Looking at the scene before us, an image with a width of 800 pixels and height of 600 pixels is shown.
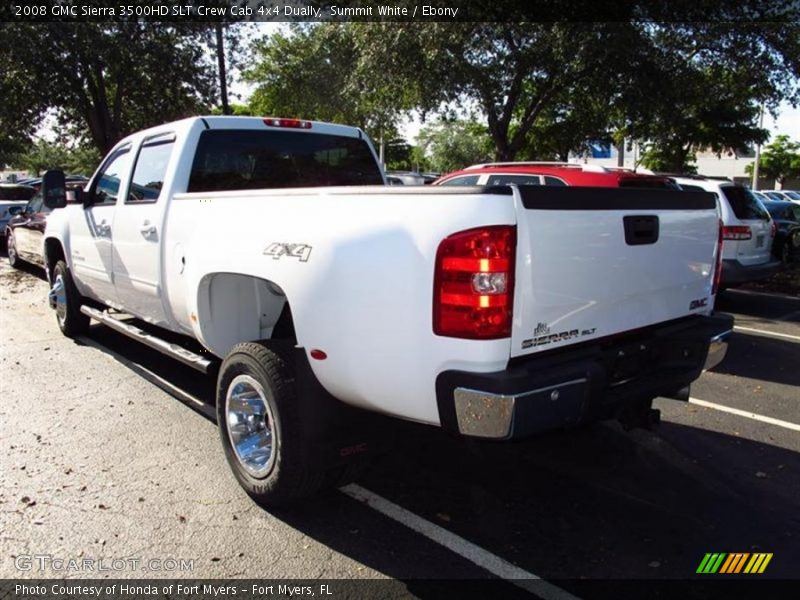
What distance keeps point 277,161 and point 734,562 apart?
384 cm

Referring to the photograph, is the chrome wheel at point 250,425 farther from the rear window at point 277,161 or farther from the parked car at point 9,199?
the parked car at point 9,199

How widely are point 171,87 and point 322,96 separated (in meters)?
9.13

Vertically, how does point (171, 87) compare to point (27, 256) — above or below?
above

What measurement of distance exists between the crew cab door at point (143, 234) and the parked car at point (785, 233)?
11.9m

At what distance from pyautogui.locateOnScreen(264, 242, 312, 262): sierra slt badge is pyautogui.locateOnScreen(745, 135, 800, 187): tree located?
53533mm

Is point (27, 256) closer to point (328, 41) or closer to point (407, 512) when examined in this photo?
point (407, 512)

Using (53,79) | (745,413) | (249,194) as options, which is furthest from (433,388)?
(53,79)

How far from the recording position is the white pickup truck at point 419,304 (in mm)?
2496

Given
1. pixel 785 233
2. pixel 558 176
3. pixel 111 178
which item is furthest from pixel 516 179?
pixel 785 233

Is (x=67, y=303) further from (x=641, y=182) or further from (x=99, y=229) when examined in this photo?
(x=641, y=182)

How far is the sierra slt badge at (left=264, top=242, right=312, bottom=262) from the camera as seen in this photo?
115 inches

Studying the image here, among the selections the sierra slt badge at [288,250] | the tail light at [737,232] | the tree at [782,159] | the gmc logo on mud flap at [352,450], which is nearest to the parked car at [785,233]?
the tail light at [737,232]

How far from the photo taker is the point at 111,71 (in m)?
18.3

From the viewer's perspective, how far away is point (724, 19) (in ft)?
42.1
